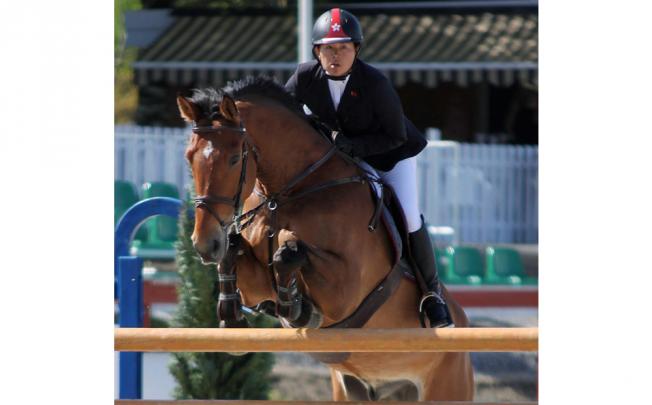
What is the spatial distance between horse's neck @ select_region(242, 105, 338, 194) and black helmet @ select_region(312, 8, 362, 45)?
1.02 ft

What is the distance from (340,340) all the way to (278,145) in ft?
3.78

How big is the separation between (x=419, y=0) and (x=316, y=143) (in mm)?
12113

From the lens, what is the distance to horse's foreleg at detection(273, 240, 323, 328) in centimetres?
370

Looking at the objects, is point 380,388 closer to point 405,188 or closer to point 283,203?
point 405,188

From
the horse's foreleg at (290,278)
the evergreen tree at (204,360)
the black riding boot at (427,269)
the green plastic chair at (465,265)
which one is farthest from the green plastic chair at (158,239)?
the horse's foreleg at (290,278)

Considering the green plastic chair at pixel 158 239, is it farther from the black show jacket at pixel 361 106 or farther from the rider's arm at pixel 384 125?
the rider's arm at pixel 384 125

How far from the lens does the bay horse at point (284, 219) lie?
11.8 feet

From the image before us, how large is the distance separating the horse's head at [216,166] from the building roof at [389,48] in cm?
1012

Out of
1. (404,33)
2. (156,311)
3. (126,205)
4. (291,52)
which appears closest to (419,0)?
(404,33)

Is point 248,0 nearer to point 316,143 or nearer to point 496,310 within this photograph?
point 496,310

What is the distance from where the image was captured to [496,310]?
9.90m

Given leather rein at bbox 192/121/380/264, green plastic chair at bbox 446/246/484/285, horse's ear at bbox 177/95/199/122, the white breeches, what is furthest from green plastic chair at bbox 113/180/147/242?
horse's ear at bbox 177/95/199/122

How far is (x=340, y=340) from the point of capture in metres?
3.11

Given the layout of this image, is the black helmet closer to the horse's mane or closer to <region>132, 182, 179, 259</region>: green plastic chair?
the horse's mane
